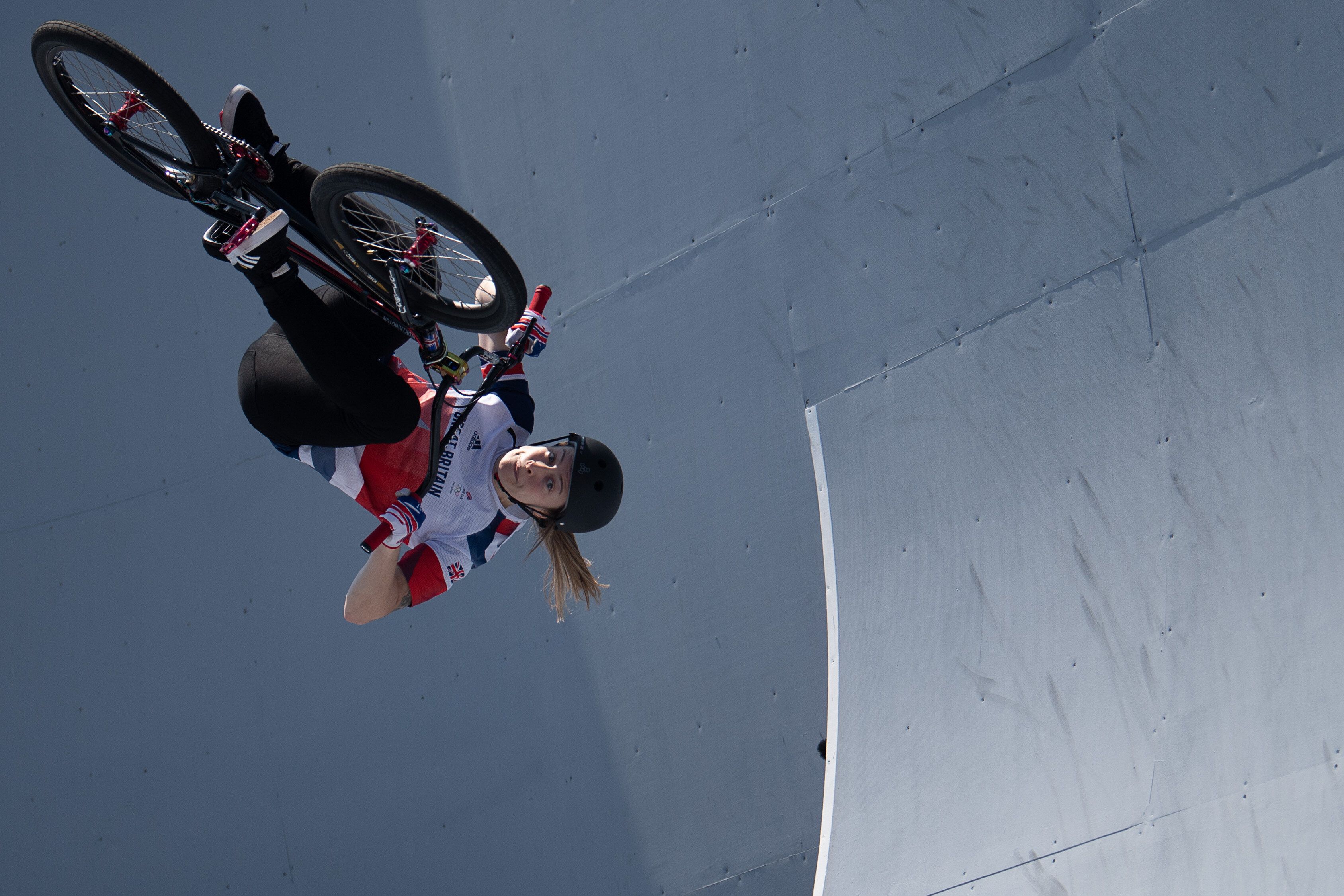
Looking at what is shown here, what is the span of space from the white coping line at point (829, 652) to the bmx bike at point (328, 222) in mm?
1515

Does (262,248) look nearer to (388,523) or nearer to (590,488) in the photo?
(388,523)

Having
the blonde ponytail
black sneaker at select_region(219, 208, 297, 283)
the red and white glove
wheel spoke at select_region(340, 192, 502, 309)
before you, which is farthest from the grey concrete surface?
black sneaker at select_region(219, 208, 297, 283)

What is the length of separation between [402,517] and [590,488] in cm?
52

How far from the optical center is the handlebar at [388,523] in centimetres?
289

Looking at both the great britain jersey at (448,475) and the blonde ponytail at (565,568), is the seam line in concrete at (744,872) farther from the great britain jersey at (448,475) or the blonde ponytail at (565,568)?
the great britain jersey at (448,475)

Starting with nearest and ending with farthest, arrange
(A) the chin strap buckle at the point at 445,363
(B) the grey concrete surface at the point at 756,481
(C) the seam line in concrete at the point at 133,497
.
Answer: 1. (A) the chin strap buckle at the point at 445,363
2. (B) the grey concrete surface at the point at 756,481
3. (C) the seam line in concrete at the point at 133,497

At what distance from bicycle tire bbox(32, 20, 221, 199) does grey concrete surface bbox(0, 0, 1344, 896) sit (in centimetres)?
234

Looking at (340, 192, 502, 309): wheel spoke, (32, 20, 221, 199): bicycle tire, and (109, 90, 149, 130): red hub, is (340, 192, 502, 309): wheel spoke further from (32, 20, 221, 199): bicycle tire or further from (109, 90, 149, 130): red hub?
(109, 90, 149, 130): red hub

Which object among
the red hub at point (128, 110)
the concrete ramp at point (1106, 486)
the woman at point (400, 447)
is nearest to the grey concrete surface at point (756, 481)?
the concrete ramp at point (1106, 486)

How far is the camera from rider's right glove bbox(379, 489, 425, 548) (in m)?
2.82

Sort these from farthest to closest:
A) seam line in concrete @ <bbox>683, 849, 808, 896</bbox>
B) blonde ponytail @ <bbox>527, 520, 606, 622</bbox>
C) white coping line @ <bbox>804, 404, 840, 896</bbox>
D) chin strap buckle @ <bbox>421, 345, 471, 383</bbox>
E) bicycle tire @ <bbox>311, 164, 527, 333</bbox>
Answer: seam line in concrete @ <bbox>683, 849, 808, 896</bbox>
white coping line @ <bbox>804, 404, 840, 896</bbox>
blonde ponytail @ <bbox>527, 520, 606, 622</bbox>
chin strap buckle @ <bbox>421, 345, 471, 383</bbox>
bicycle tire @ <bbox>311, 164, 527, 333</bbox>

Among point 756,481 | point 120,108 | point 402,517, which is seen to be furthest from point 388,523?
point 756,481

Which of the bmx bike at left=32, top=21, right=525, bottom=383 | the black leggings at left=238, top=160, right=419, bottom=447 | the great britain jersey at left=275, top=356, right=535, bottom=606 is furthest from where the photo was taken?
the great britain jersey at left=275, top=356, right=535, bottom=606

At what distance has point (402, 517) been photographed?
2.82 meters
